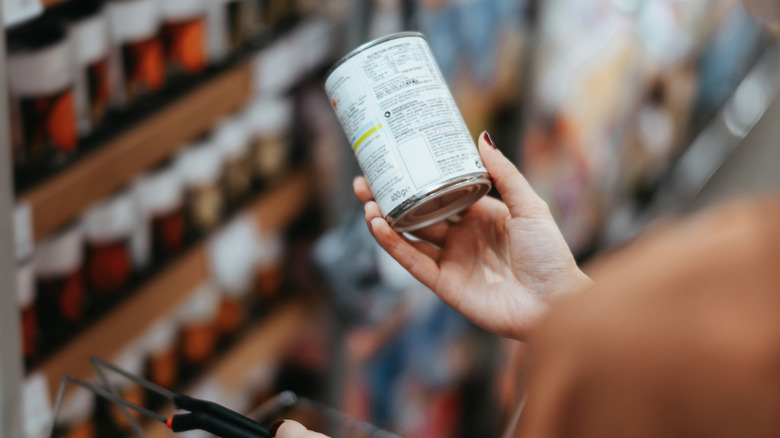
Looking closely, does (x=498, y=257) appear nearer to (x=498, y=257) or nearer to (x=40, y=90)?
(x=498, y=257)

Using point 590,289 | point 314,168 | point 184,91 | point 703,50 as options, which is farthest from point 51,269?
point 703,50

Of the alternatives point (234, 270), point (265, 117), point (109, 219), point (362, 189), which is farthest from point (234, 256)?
point (362, 189)

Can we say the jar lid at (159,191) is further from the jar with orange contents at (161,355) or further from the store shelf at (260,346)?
the store shelf at (260,346)

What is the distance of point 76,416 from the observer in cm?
148

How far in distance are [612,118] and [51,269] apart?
2.14 m

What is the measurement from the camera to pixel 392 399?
2344 mm

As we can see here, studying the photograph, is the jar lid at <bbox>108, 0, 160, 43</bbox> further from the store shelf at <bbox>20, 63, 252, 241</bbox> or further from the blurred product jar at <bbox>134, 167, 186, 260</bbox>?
the blurred product jar at <bbox>134, 167, 186, 260</bbox>

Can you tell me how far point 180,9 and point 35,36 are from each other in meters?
0.37

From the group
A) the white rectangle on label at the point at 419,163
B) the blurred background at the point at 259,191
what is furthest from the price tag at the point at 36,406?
the white rectangle on label at the point at 419,163

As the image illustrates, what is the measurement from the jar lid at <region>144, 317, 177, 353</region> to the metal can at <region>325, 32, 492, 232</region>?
2.89 feet

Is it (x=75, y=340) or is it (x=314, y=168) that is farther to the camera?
(x=314, y=168)

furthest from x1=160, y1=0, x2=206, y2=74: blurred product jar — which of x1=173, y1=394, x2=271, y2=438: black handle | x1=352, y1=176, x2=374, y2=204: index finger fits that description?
x1=173, y1=394, x2=271, y2=438: black handle

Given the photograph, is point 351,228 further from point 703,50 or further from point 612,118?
point 703,50

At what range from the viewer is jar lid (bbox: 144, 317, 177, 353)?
1668 millimetres
